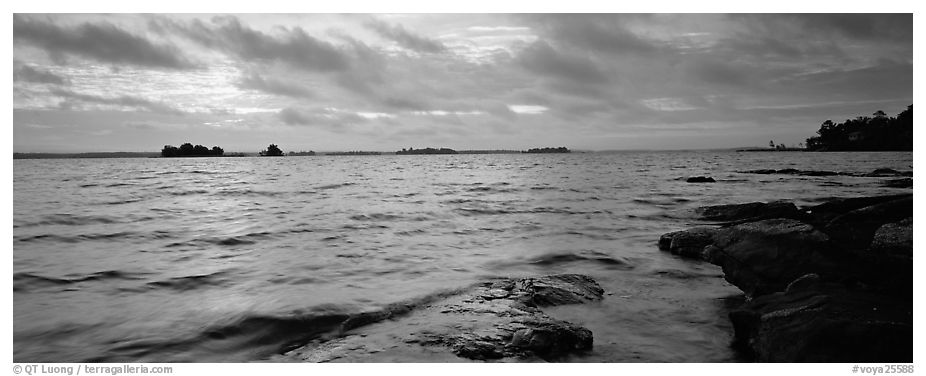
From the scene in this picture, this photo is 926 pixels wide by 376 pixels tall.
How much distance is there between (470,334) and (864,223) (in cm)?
634

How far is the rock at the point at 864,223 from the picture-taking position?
6840 mm

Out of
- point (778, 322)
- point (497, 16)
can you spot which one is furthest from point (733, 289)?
point (497, 16)

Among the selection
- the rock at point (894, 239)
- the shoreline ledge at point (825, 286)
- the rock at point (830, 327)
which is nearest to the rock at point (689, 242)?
the shoreline ledge at point (825, 286)

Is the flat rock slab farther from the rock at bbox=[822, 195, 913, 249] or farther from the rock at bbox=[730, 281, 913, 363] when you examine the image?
the rock at bbox=[822, 195, 913, 249]

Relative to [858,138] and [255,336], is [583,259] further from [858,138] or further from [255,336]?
[858,138]

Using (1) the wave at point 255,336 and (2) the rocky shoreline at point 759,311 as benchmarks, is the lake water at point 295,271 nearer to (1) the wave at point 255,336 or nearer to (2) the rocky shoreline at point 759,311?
(1) the wave at point 255,336

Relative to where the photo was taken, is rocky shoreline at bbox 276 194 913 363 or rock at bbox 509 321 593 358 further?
rock at bbox 509 321 593 358

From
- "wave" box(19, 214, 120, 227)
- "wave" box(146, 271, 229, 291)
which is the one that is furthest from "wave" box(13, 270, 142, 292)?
"wave" box(19, 214, 120, 227)

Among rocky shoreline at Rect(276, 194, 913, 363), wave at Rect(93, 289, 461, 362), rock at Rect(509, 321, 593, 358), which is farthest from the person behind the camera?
wave at Rect(93, 289, 461, 362)

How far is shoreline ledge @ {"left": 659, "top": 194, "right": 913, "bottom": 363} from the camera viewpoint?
4371 mm

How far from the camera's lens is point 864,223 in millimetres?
7773

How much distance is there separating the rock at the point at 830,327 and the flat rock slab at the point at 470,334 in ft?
5.48

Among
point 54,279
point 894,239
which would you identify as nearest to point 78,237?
point 54,279
